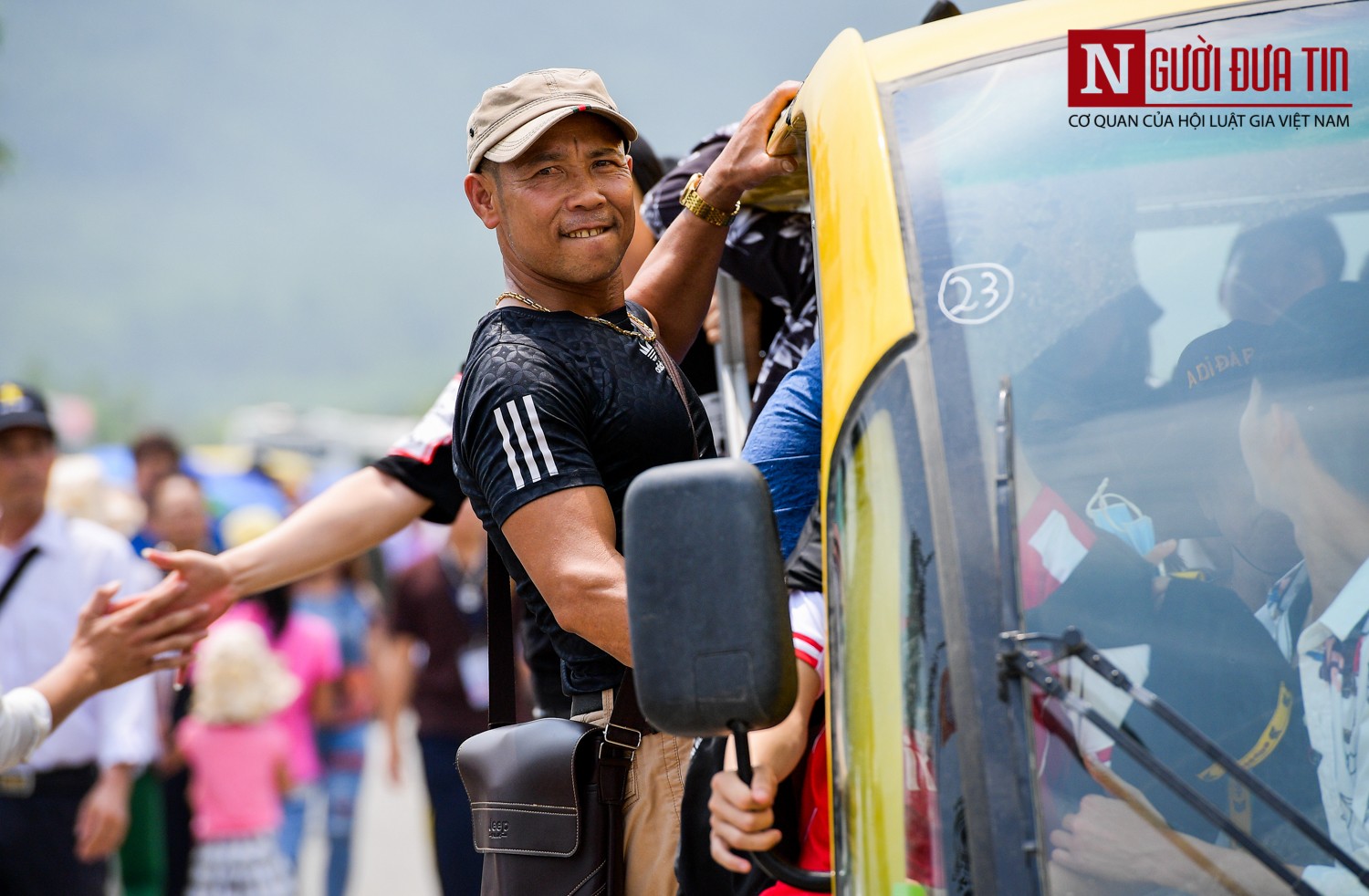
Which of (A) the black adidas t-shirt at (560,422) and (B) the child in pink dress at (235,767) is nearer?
(A) the black adidas t-shirt at (560,422)

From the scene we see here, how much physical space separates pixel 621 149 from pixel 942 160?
3.16 ft

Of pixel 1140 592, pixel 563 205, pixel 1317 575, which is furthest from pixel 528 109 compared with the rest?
pixel 1317 575

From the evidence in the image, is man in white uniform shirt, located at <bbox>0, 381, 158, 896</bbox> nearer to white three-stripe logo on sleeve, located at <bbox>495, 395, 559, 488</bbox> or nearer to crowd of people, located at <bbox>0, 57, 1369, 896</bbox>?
crowd of people, located at <bbox>0, 57, 1369, 896</bbox>

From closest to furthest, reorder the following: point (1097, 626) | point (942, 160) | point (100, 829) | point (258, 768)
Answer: point (1097, 626)
point (942, 160)
point (100, 829)
point (258, 768)

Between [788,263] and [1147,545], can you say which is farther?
[788,263]

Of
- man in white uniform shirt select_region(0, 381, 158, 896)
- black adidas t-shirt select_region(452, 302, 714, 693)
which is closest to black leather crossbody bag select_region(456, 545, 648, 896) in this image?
black adidas t-shirt select_region(452, 302, 714, 693)

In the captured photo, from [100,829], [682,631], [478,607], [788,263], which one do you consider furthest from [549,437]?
[478,607]

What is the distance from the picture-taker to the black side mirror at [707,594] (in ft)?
5.80

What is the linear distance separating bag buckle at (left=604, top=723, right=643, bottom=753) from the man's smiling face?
2.61 feet

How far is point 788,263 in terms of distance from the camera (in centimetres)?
356

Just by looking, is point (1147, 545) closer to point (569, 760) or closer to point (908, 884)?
point (908, 884)

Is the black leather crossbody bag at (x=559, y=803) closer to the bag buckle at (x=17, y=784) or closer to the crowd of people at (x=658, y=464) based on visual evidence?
the crowd of people at (x=658, y=464)

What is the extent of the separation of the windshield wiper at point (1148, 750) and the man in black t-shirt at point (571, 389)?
0.80 metres

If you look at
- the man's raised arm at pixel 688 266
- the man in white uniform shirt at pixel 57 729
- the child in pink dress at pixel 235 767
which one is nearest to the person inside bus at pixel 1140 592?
the man's raised arm at pixel 688 266
